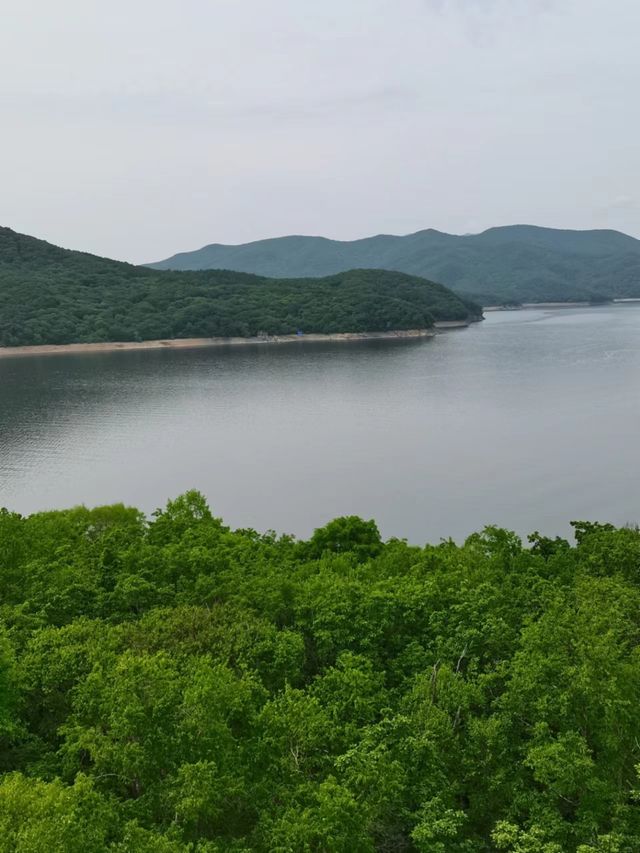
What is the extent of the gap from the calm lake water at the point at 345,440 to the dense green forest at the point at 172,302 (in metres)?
32.2

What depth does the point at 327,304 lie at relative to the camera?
149 metres

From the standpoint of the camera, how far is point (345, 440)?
5262 cm

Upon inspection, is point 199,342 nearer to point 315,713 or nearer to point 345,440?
point 345,440

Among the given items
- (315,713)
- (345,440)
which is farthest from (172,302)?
(315,713)

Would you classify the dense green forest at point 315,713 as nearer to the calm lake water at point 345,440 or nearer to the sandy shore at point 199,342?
the calm lake water at point 345,440

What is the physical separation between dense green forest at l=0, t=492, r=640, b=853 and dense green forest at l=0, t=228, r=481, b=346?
11462cm

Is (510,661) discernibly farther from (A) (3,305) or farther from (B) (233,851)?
(A) (3,305)

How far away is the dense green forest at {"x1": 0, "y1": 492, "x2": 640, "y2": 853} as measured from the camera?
384 inches

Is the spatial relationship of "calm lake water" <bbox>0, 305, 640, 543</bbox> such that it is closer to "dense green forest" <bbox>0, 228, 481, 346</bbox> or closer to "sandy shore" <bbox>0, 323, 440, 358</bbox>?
"sandy shore" <bbox>0, 323, 440, 358</bbox>

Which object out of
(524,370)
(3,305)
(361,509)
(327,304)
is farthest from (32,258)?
(361,509)

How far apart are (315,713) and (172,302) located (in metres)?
140

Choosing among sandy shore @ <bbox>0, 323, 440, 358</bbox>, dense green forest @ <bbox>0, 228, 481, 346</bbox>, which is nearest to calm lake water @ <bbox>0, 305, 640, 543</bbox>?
sandy shore @ <bbox>0, 323, 440, 358</bbox>

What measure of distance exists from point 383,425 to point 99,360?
65.2 m

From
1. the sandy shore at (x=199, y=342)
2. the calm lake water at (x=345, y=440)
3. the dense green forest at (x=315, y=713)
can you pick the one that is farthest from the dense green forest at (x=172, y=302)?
the dense green forest at (x=315, y=713)
